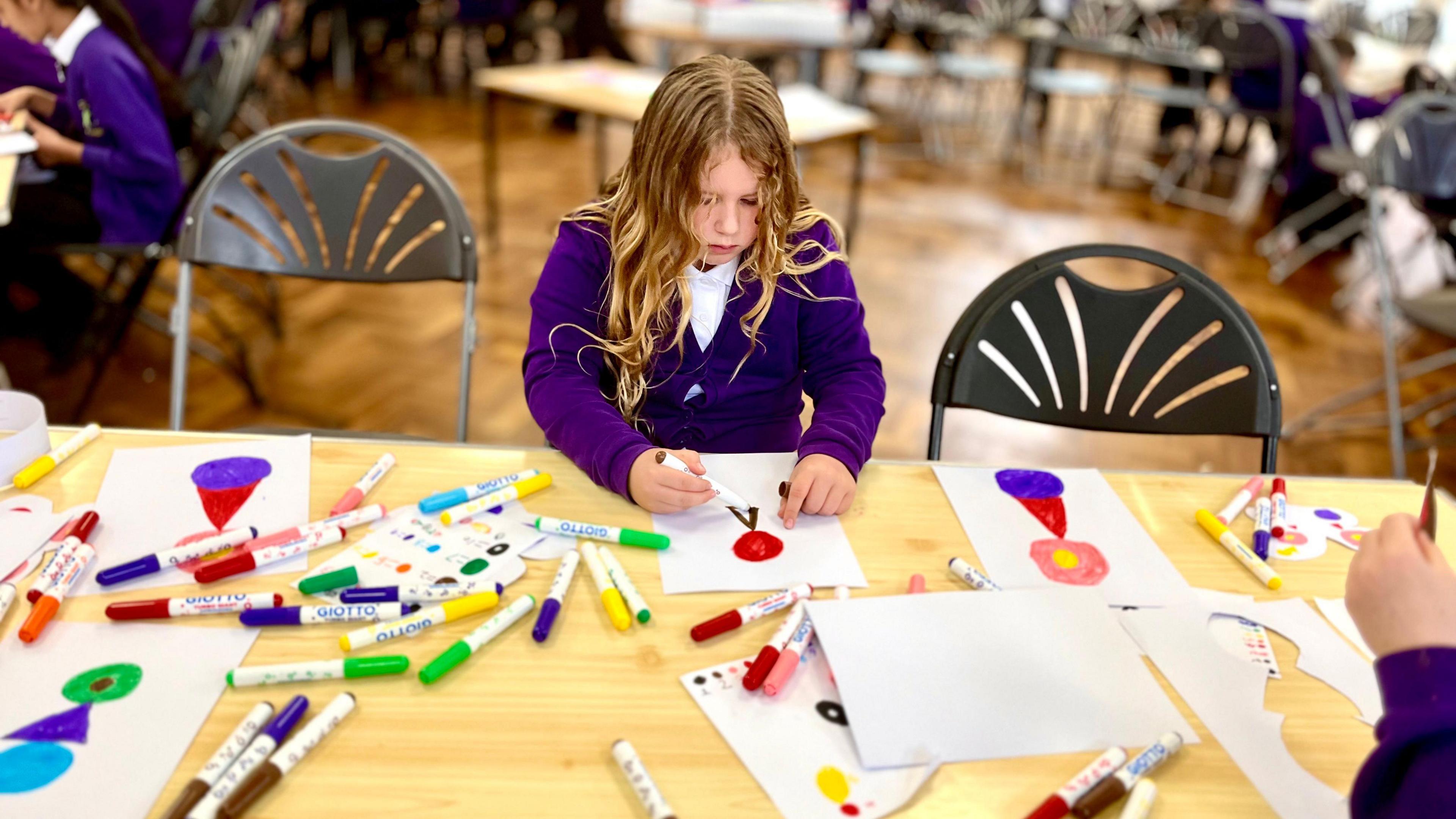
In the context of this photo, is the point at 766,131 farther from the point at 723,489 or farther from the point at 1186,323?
the point at 1186,323

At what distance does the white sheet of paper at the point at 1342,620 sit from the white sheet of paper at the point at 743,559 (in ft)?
1.28

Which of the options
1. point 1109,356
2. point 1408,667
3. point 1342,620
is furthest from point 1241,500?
point 1408,667

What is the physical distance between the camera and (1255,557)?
0.88 meters

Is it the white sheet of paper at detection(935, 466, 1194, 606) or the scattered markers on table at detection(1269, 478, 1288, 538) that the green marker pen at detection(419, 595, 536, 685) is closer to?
the white sheet of paper at detection(935, 466, 1194, 606)

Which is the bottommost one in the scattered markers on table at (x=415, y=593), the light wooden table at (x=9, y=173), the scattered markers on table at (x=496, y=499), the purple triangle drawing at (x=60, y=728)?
the purple triangle drawing at (x=60, y=728)

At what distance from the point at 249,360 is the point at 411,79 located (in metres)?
3.84

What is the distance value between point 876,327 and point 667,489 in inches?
88.7

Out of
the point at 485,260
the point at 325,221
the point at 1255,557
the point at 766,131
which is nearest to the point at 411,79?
the point at 485,260

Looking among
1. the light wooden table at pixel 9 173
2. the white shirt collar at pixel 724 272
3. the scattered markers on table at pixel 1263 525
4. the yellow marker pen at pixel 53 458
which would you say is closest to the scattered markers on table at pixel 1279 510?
the scattered markers on table at pixel 1263 525

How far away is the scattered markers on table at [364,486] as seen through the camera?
0.86 meters

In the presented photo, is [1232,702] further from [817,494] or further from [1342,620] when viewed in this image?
[817,494]

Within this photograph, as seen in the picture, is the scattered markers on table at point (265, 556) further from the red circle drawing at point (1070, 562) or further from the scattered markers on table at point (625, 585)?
the red circle drawing at point (1070, 562)

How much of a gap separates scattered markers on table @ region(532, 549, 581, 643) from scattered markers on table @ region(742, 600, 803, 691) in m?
0.15

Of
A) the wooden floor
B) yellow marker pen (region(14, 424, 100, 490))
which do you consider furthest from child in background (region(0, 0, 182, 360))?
yellow marker pen (region(14, 424, 100, 490))
